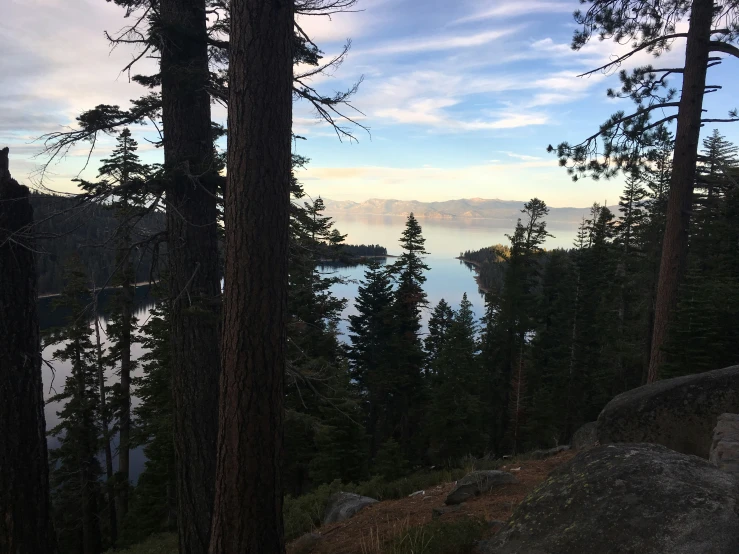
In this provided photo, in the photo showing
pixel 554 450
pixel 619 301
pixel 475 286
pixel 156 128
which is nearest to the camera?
pixel 156 128

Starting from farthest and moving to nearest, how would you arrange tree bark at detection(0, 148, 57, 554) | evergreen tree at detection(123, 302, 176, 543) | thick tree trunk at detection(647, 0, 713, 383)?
evergreen tree at detection(123, 302, 176, 543) → thick tree trunk at detection(647, 0, 713, 383) → tree bark at detection(0, 148, 57, 554)

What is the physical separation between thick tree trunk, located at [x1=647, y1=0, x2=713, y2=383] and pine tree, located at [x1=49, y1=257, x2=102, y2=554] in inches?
678

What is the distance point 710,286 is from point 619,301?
75.2 ft

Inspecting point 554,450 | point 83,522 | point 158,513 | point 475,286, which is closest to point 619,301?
point 554,450

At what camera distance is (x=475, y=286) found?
89.4m

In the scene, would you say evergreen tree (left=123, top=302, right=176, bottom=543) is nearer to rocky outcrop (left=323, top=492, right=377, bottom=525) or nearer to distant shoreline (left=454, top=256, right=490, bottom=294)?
rocky outcrop (left=323, top=492, right=377, bottom=525)

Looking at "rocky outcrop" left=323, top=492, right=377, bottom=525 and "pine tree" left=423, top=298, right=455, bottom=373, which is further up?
"rocky outcrop" left=323, top=492, right=377, bottom=525

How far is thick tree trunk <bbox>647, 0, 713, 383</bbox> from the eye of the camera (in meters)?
8.30

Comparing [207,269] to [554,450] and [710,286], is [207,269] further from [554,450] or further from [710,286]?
[710,286]

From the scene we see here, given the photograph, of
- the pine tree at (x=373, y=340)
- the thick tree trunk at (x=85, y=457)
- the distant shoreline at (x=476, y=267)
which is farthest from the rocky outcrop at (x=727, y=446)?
the distant shoreline at (x=476, y=267)

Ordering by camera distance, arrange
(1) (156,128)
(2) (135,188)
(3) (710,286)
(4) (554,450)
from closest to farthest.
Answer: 1. (2) (135,188)
2. (1) (156,128)
3. (4) (554,450)
4. (3) (710,286)

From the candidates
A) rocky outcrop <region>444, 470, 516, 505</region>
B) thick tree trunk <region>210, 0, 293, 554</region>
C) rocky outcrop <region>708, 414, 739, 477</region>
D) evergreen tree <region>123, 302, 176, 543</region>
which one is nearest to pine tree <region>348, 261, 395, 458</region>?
evergreen tree <region>123, 302, 176, 543</region>

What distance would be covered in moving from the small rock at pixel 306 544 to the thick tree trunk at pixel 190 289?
3.35 ft

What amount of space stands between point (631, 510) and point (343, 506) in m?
5.41
